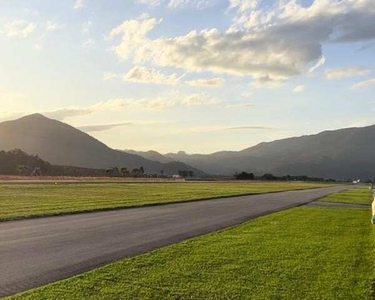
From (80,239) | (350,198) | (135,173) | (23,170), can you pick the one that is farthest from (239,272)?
(135,173)

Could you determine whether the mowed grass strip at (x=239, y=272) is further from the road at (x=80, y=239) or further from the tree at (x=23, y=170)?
the tree at (x=23, y=170)

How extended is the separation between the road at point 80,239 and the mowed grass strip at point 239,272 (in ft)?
2.59

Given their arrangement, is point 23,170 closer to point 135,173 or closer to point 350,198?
point 135,173

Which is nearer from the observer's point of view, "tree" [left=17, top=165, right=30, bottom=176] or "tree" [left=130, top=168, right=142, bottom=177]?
"tree" [left=17, top=165, right=30, bottom=176]

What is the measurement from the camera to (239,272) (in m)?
10.2

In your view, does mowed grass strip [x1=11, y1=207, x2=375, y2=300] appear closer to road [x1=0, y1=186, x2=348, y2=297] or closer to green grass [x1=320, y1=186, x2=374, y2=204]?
road [x1=0, y1=186, x2=348, y2=297]

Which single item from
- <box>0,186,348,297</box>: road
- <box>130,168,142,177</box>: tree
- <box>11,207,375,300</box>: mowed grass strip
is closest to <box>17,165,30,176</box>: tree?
<box>130,168,142,177</box>: tree

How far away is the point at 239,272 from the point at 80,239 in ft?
20.5

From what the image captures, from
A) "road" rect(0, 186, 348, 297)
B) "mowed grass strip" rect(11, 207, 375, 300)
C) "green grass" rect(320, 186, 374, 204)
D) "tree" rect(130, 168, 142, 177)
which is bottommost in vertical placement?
"mowed grass strip" rect(11, 207, 375, 300)

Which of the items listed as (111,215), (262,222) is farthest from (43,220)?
(262,222)

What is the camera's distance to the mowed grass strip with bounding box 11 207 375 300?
8.55 metres

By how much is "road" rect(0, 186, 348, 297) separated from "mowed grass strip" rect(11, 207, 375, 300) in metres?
0.79

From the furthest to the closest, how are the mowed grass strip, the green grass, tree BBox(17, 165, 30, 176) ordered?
tree BBox(17, 165, 30, 176) → the green grass → the mowed grass strip

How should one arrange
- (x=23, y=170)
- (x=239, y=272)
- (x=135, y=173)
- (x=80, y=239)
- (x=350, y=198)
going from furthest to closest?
(x=135, y=173)
(x=23, y=170)
(x=350, y=198)
(x=80, y=239)
(x=239, y=272)
